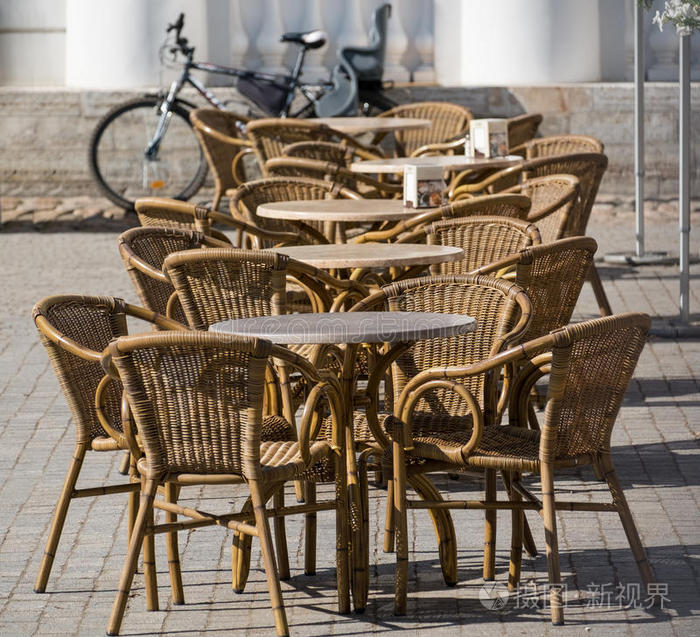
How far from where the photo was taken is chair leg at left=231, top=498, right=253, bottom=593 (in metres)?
4.43

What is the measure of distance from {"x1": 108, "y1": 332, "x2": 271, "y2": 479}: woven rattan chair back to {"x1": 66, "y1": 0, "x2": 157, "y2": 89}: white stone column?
388 inches

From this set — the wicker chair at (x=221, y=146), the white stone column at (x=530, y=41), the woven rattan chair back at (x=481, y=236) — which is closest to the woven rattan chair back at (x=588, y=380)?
the woven rattan chair back at (x=481, y=236)

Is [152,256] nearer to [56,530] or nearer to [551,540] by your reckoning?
[56,530]

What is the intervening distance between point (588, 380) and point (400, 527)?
662 millimetres

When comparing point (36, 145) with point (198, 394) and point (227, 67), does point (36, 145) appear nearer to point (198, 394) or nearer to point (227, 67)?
point (227, 67)

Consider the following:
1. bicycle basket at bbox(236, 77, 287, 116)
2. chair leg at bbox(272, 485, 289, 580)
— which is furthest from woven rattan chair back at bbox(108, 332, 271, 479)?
bicycle basket at bbox(236, 77, 287, 116)

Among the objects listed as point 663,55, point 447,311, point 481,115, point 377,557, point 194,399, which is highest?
point 663,55

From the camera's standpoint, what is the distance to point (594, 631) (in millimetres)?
4098

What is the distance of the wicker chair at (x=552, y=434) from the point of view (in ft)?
13.4

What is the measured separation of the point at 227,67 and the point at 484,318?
894cm

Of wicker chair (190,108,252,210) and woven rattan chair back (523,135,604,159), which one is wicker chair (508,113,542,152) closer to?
woven rattan chair back (523,135,604,159)

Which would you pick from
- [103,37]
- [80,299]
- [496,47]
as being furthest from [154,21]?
[80,299]

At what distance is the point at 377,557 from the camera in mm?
4762

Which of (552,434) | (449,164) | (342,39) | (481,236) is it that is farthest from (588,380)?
(342,39)
